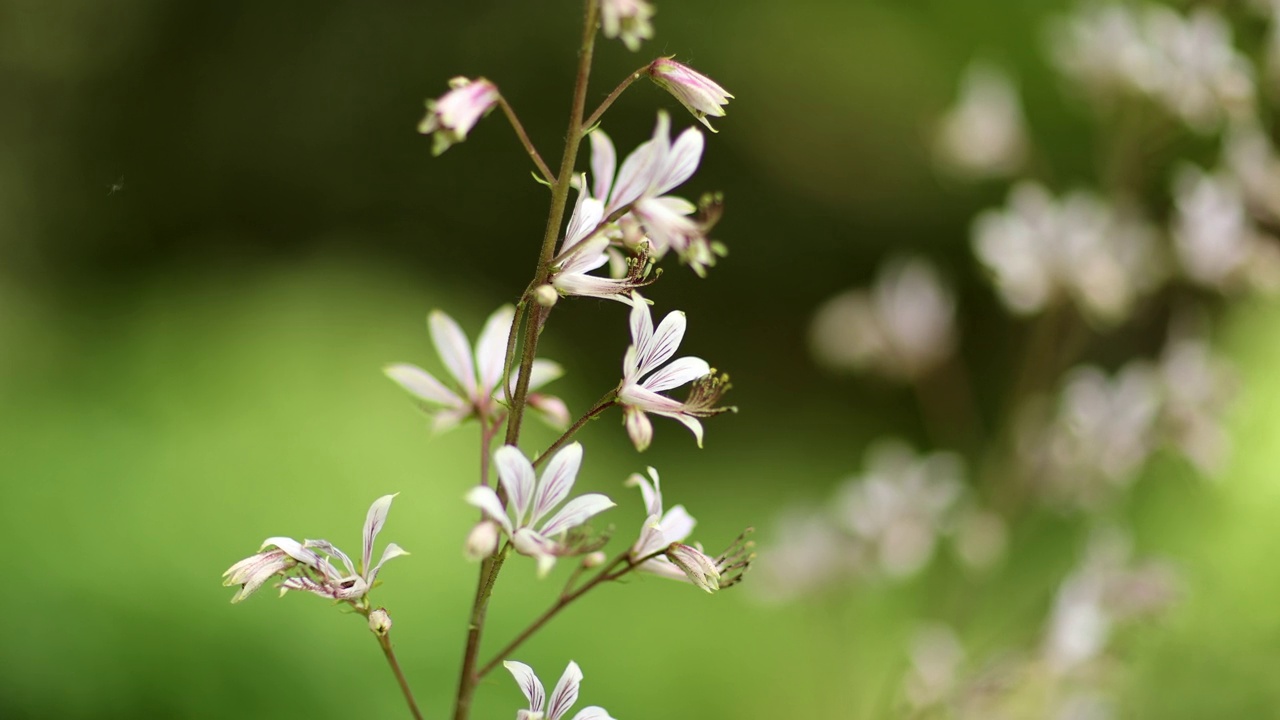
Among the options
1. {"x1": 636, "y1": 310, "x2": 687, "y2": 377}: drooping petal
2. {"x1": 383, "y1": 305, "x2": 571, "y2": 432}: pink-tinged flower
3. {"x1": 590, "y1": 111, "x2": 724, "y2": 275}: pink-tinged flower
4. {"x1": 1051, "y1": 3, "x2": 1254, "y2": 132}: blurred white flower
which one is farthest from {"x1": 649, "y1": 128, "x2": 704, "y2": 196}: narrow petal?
{"x1": 1051, "y1": 3, "x2": 1254, "y2": 132}: blurred white flower

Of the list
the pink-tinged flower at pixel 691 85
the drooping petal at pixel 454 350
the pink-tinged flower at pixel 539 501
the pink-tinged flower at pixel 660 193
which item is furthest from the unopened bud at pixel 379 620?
the pink-tinged flower at pixel 691 85

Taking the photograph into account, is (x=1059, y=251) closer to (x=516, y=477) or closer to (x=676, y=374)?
(x=676, y=374)

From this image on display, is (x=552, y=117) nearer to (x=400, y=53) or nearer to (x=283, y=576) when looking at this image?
(x=400, y=53)

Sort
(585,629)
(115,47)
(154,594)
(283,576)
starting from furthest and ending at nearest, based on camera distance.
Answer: (115,47) → (585,629) → (154,594) → (283,576)

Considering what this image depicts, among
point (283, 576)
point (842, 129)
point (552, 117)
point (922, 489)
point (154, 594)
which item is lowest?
point (283, 576)

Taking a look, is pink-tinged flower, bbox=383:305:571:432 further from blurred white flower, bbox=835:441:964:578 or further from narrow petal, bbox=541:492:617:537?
blurred white flower, bbox=835:441:964:578

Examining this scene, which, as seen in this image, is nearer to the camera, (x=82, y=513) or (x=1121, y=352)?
(x=82, y=513)

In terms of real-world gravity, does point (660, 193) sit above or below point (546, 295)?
above

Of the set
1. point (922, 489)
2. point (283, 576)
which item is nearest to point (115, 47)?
point (922, 489)

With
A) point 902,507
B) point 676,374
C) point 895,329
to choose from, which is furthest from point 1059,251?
point 676,374
